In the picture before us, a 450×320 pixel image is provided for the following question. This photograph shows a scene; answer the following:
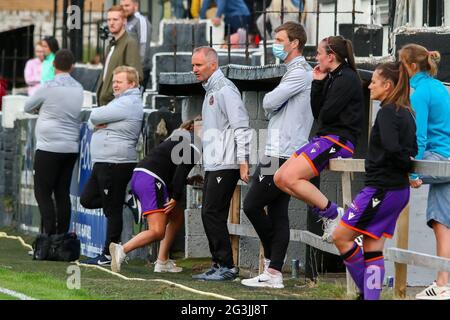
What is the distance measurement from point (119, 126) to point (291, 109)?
279 cm

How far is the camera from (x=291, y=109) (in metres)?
11.9

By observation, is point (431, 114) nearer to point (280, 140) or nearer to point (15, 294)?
point (280, 140)

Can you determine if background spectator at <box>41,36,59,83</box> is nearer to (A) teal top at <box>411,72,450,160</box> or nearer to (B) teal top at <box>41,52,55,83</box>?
(B) teal top at <box>41,52,55,83</box>

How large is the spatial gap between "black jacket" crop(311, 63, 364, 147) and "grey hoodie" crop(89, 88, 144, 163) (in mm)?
3232

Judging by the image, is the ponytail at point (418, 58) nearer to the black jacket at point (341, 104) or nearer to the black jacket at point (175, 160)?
the black jacket at point (341, 104)

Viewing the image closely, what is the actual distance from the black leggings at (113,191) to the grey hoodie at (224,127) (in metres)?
1.82

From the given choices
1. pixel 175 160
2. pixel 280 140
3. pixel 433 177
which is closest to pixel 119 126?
pixel 175 160

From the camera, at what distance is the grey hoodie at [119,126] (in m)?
14.1

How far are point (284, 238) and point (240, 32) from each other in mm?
9575

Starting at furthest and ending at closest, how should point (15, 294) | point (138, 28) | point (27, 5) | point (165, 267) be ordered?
point (27, 5) → point (138, 28) → point (165, 267) → point (15, 294)

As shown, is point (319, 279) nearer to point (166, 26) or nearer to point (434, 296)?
point (434, 296)

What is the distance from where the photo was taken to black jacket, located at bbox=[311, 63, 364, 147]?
11.2 metres

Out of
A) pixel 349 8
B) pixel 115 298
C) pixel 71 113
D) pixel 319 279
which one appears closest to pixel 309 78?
pixel 319 279

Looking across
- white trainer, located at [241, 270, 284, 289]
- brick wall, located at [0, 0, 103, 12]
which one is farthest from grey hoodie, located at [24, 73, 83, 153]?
brick wall, located at [0, 0, 103, 12]
